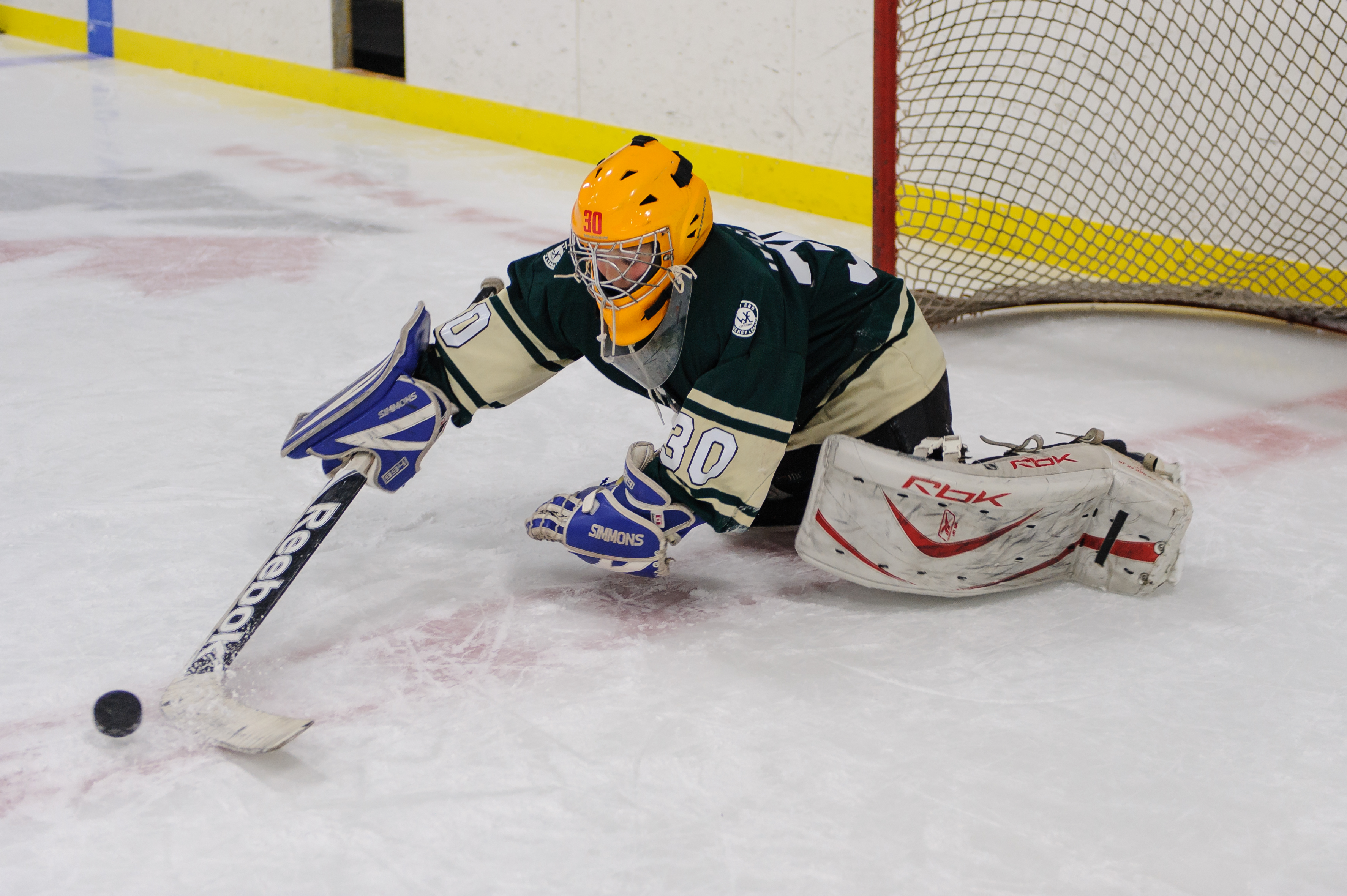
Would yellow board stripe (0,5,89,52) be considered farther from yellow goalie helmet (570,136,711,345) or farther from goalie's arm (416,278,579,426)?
yellow goalie helmet (570,136,711,345)

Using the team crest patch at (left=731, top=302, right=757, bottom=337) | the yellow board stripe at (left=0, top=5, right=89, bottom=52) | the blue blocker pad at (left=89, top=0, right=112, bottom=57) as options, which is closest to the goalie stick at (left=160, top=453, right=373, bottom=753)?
the team crest patch at (left=731, top=302, right=757, bottom=337)

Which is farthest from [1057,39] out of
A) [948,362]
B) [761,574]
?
[761,574]

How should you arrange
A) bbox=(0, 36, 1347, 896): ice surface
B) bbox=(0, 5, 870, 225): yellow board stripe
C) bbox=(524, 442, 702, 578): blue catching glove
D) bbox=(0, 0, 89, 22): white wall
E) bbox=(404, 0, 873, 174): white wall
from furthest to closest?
bbox=(0, 0, 89, 22): white wall < bbox=(0, 5, 870, 225): yellow board stripe < bbox=(404, 0, 873, 174): white wall < bbox=(524, 442, 702, 578): blue catching glove < bbox=(0, 36, 1347, 896): ice surface

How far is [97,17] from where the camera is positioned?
8.05 metres

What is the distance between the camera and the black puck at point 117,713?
1550 mm

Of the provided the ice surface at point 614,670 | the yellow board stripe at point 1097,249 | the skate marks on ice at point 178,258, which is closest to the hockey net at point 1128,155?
the yellow board stripe at point 1097,249

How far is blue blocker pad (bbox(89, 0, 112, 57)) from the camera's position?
7992 millimetres

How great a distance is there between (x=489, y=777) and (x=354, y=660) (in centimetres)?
35

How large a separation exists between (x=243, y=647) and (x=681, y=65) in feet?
12.1

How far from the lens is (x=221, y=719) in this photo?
1592mm

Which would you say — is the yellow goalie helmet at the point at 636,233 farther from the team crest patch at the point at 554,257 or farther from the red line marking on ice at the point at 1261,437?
the red line marking on ice at the point at 1261,437

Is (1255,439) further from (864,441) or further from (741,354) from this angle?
(741,354)

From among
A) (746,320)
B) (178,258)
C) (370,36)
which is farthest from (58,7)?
(746,320)

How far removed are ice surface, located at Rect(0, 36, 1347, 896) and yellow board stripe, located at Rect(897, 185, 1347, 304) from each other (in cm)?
33
